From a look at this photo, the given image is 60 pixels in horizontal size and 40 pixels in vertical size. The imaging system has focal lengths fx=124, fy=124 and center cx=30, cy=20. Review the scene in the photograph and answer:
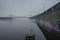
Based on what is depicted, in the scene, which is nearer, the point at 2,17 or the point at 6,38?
the point at 2,17

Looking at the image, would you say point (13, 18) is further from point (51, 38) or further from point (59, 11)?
point (59, 11)

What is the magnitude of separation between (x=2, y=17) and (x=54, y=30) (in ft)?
2.20

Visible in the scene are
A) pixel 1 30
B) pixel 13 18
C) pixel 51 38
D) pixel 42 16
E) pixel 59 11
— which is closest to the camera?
pixel 59 11

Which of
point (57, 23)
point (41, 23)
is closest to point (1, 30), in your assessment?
point (41, 23)

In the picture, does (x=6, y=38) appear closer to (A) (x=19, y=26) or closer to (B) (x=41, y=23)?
(A) (x=19, y=26)

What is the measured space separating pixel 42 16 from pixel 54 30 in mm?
286

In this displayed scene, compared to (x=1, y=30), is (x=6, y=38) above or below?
below

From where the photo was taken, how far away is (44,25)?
1529mm

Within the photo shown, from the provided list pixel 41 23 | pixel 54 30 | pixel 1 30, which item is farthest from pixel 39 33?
pixel 1 30

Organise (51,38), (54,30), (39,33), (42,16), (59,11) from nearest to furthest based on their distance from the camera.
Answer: (59,11) < (54,30) < (51,38) < (42,16) < (39,33)

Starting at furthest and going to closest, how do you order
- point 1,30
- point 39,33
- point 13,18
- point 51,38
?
point 1,30 → point 39,33 → point 13,18 → point 51,38

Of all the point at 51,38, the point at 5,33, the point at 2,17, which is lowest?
the point at 51,38

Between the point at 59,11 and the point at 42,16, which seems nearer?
the point at 59,11

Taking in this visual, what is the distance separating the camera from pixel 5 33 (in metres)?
2.23
